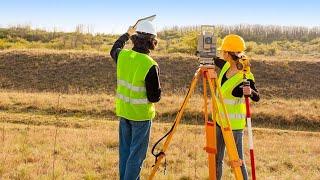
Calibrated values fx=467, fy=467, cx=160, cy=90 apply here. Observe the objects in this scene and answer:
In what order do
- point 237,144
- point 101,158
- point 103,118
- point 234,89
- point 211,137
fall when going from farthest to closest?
point 103,118 < point 101,158 < point 237,144 < point 234,89 < point 211,137

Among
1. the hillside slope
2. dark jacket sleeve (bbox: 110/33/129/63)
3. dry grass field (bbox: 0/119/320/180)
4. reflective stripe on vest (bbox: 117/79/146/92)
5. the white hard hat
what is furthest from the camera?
the hillside slope

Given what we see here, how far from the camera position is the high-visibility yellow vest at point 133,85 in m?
4.80

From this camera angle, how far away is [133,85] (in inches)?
193

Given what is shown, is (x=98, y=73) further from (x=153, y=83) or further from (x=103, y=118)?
(x=153, y=83)

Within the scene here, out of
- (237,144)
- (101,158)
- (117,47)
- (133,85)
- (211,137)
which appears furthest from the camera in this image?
(101,158)

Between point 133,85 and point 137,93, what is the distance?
0.32 ft

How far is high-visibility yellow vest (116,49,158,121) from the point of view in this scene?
4.80 meters

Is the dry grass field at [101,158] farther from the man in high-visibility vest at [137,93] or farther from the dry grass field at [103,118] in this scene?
the man in high-visibility vest at [137,93]

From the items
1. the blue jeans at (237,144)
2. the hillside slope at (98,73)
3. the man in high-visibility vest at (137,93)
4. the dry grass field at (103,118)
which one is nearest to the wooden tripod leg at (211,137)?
the blue jeans at (237,144)

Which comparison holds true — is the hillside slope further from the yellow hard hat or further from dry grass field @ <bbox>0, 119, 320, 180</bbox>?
the yellow hard hat

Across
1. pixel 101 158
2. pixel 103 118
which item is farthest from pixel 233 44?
pixel 103 118

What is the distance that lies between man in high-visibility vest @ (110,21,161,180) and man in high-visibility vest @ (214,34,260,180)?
31.2 inches

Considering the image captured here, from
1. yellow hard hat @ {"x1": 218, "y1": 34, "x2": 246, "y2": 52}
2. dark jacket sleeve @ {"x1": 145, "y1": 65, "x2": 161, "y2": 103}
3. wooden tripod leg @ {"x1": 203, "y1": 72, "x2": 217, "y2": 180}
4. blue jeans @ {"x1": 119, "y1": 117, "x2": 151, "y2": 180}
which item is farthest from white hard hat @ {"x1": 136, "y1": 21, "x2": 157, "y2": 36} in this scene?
blue jeans @ {"x1": 119, "y1": 117, "x2": 151, "y2": 180}

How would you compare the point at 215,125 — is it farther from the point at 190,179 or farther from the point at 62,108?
the point at 62,108
